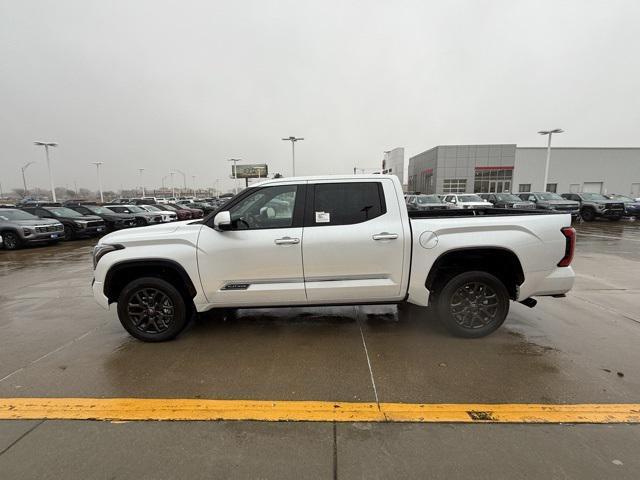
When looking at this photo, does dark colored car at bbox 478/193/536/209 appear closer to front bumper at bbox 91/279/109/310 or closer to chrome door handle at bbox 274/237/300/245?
chrome door handle at bbox 274/237/300/245

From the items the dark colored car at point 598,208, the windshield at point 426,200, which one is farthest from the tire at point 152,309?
the dark colored car at point 598,208

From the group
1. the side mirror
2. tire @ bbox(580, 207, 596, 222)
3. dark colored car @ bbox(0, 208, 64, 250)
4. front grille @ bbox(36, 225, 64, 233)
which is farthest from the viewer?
tire @ bbox(580, 207, 596, 222)

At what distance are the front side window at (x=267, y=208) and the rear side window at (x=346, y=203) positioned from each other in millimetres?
284

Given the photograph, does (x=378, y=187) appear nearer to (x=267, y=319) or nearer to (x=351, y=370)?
(x=351, y=370)

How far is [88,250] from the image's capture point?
12195 millimetres

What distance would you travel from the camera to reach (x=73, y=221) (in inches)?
586

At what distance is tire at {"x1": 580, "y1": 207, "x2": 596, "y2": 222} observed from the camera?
1998 centimetres

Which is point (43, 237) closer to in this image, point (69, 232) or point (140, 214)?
point (69, 232)

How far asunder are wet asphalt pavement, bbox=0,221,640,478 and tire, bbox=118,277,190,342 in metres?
0.15

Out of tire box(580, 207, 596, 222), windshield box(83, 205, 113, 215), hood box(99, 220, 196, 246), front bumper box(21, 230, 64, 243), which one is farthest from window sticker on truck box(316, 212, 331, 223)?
tire box(580, 207, 596, 222)

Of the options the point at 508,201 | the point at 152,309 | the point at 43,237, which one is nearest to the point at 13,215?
the point at 43,237

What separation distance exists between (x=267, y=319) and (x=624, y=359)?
13.3ft

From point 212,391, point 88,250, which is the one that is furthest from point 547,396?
point 88,250

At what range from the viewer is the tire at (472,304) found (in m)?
3.93
